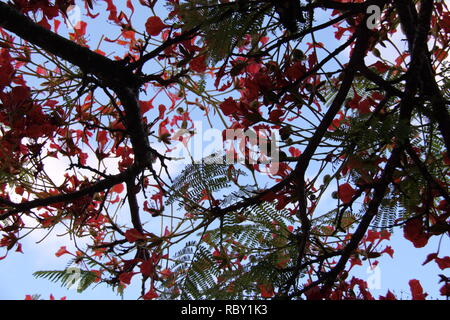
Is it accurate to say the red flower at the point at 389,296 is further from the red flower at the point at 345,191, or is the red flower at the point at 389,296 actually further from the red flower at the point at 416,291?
the red flower at the point at 345,191

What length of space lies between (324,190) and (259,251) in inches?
10.9

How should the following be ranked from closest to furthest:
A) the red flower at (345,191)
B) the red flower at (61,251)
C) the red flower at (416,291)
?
the red flower at (345,191) → the red flower at (416,291) → the red flower at (61,251)

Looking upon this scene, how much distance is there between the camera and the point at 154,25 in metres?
1.38

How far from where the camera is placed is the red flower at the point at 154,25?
4.51 ft

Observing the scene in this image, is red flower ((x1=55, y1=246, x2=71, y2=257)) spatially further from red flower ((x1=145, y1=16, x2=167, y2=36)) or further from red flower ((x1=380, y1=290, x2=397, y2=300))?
red flower ((x1=380, y1=290, x2=397, y2=300))

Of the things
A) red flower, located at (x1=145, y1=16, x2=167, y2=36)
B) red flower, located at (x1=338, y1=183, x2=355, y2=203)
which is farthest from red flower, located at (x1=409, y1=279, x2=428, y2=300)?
red flower, located at (x1=145, y1=16, x2=167, y2=36)

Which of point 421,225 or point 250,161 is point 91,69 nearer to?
point 250,161

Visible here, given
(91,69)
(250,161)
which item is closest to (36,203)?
(91,69)

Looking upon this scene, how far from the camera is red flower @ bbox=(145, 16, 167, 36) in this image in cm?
137

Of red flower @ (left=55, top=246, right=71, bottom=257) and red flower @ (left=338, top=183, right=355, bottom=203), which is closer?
red flower @ (left=338, top=183, right=355, bottom=203)

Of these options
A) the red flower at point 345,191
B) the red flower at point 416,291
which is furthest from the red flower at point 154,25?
the red flower at point 416,291

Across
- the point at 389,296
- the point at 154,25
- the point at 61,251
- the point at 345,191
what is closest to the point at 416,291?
the point at 389,296

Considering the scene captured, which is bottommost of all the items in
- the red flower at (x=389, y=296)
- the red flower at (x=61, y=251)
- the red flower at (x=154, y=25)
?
the red flower at (x=389, y=296)

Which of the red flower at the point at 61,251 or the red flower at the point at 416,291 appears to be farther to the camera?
the red flower at the point at 61,251
